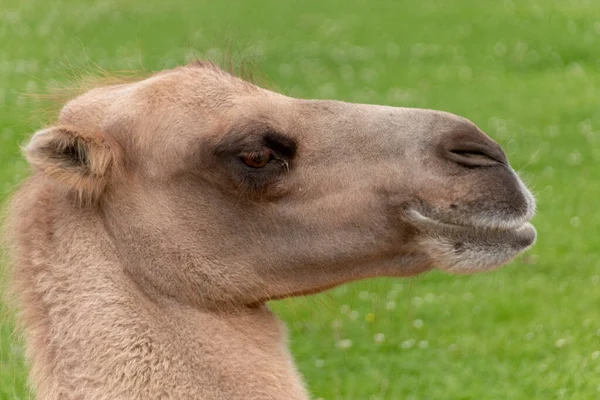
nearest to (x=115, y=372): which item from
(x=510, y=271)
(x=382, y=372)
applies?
(x=382, y=372)

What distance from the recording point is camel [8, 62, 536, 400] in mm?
4207

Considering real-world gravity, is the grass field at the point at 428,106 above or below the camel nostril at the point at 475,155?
below

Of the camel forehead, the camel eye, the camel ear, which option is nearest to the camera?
the camel ear

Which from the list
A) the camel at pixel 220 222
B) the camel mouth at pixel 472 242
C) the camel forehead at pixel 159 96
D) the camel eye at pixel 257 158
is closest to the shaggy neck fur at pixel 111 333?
the camel at pixel 220 222

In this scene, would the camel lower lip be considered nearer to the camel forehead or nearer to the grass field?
the grass field

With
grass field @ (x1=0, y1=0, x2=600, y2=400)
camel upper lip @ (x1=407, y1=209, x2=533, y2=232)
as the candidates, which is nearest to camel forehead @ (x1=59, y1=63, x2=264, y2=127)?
grass field @ (x1=0, y1=0, x2=600, y2=400)

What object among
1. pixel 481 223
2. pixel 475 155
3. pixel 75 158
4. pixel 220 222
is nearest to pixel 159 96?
pixel 75 158

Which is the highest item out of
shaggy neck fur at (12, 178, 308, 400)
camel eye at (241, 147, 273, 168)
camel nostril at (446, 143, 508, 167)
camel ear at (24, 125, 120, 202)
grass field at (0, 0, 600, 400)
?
camel ear at (24, 125, 120, 202)

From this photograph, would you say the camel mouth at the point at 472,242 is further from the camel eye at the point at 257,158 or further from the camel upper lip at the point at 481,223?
the camel eye at the point at 257,158

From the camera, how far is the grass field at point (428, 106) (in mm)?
7379

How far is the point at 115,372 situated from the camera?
4.10 metres

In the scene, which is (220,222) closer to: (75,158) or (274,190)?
(274,190)

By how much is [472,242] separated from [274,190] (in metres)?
0.86

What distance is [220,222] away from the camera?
174 inches
